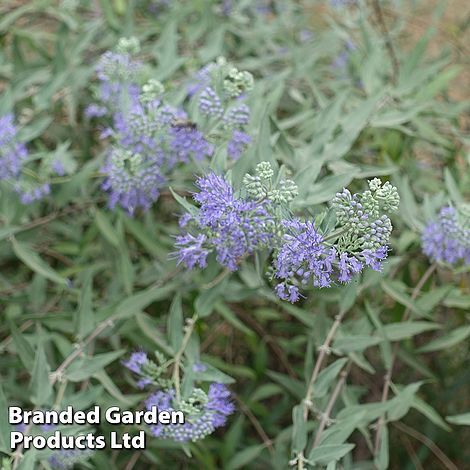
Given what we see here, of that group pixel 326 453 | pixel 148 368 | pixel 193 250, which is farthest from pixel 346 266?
pixel 148 368

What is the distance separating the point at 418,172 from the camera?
2311 millimetres

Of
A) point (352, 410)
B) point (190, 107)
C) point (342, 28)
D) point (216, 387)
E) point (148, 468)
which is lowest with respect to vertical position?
point (148, 468)

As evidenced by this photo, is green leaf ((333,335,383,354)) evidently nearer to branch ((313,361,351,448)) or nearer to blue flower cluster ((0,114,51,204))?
branch ((313,361,351,448))

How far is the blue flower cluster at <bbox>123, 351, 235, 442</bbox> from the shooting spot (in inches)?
57.2

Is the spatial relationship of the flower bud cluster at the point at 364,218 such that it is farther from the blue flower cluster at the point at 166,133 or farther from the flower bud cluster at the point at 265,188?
the blue flower cluster at the point at 166,133

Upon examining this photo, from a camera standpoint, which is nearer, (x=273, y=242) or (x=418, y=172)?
(x=273, y=242)

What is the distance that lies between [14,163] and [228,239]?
748 millimetres

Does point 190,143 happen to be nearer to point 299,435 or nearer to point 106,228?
point 106,228

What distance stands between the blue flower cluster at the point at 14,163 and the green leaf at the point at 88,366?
1.46 feet

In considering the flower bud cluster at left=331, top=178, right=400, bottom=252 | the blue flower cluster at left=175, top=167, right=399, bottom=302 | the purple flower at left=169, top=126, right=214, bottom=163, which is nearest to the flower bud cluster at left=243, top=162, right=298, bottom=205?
the blue flower cluster at left=175, top=167, right=399, bottom=302

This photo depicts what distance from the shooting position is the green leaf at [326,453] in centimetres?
145

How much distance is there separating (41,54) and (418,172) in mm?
1198

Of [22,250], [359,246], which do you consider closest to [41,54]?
[22,250]

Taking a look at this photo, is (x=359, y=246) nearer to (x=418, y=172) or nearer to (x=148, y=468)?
(x=418, y=172)
